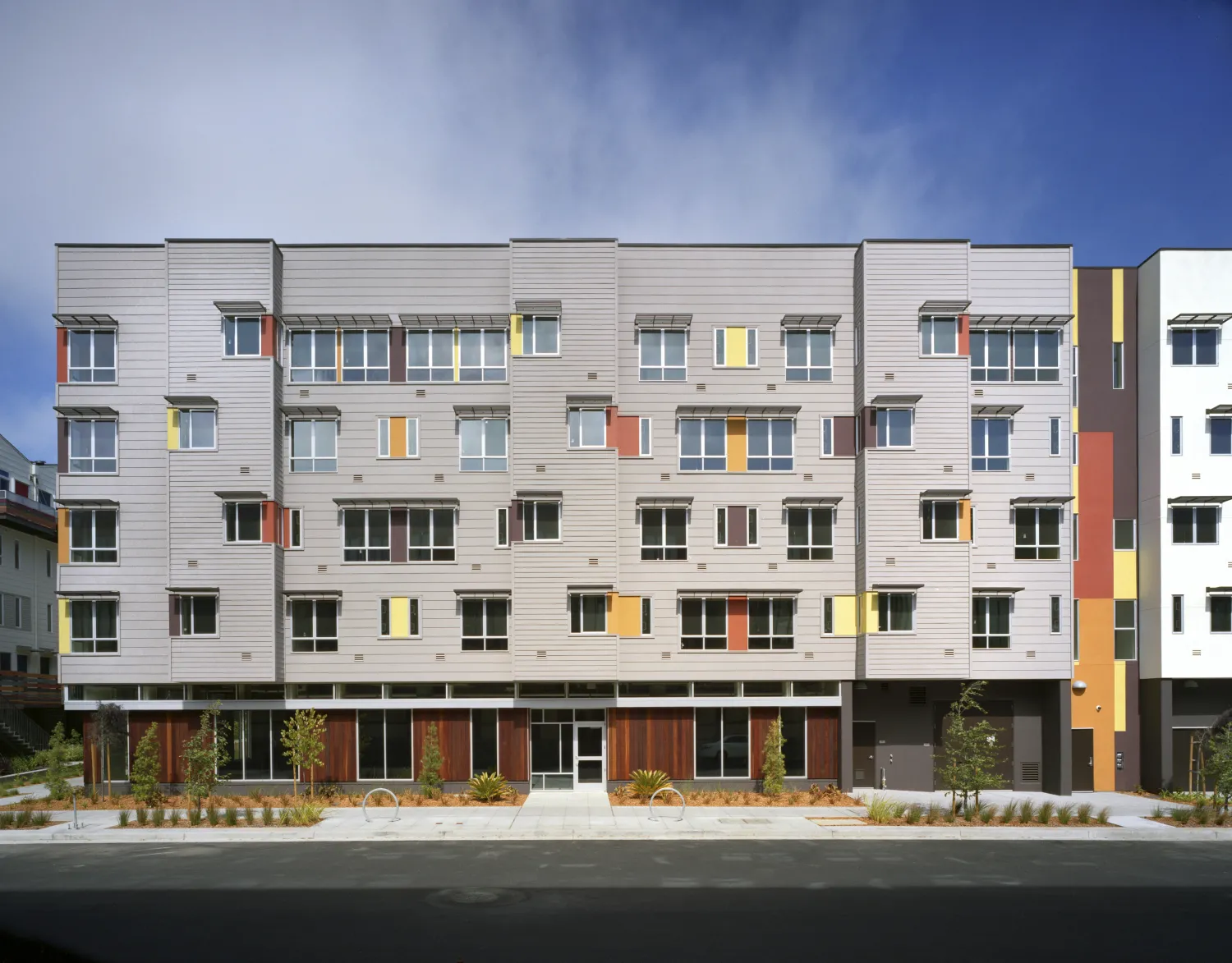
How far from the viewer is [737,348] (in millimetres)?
31094

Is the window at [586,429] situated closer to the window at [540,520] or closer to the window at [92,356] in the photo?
the window at [540,520]

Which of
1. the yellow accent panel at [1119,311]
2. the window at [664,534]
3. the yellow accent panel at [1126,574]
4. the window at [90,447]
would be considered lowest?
the yellow accent panel at [1126,574]

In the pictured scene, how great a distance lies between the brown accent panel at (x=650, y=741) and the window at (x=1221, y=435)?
69.1ft

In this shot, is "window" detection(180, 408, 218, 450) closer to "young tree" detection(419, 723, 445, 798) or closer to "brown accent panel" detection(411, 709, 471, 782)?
"brown accent panel" detection(411, 709, 471, 782)

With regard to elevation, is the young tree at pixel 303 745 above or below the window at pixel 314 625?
below

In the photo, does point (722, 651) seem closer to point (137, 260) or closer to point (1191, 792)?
point (1191, 792)

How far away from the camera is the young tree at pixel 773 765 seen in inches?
1147

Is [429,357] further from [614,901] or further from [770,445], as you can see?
[614,901]

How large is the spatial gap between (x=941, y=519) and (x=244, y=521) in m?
24.1

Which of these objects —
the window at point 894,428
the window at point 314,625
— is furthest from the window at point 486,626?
the window at point 894,428

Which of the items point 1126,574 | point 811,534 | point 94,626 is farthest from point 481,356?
point 1126,574

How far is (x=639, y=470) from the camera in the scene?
30.8 metres

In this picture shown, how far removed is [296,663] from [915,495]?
2216 centimetres

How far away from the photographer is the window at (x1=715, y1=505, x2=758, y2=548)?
101 feet
